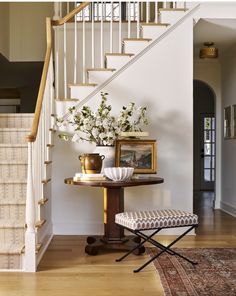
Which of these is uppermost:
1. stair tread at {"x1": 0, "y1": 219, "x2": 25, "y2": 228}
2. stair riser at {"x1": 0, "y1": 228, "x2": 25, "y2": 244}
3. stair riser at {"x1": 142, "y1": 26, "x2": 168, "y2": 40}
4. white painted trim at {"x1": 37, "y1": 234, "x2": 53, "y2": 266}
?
stair riser at {"x1": 142, "y1": 26, "x2": 168, "y2": 40}

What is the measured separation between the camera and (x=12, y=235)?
12.4 ft

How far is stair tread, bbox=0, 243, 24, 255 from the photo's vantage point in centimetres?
358

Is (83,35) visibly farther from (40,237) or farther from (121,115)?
(40,237)

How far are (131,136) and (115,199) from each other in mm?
825

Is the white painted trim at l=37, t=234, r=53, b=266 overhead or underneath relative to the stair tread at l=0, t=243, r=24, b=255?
underneath

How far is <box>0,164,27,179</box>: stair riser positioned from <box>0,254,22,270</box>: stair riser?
39.4 inches

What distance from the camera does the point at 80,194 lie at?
5113mm

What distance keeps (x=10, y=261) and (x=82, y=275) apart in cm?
61

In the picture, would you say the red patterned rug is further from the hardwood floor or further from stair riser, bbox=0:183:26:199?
stair riser, bbox=0:183:26:199

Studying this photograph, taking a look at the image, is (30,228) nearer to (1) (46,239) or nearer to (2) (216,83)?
(1) (46,239)

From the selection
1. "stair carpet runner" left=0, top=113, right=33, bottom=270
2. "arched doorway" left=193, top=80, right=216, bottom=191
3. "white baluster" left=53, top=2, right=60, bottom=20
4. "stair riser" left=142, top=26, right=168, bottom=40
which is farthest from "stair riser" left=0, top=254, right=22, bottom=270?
"arched doorway" left=193, top=80, right=216, bottom=191

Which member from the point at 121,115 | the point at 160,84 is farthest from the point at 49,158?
the point at 160,84

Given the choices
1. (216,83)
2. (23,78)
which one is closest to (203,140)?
(216,83)

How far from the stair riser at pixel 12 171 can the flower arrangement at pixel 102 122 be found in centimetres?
58
